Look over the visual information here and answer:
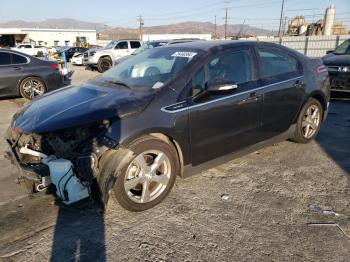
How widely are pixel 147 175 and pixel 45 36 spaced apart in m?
62.1

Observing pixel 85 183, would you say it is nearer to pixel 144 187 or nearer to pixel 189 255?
pixel 144 187

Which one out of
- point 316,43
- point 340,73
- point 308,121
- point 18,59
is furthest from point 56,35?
point 308,121

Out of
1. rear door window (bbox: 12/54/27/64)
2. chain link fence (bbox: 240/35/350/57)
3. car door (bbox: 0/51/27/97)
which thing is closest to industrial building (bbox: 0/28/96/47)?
chain link fence (bbox: 240/35/350/57)

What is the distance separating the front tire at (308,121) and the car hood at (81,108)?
2.70 metres

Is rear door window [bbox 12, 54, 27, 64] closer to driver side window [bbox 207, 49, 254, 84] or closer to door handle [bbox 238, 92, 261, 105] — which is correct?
driver side window [bbox 207, 49, 254, 84]

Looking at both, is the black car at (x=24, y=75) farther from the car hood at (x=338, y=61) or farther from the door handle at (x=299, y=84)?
the car hood at (x=338, y=61)

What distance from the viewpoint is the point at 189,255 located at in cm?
256

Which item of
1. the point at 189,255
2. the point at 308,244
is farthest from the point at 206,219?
the point at 308,244

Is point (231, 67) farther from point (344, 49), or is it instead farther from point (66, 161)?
point (344, 49)

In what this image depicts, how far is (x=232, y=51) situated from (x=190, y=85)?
87cm

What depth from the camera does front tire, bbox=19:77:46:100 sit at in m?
9.04

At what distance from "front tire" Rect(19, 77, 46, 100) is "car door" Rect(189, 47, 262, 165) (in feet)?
24.1

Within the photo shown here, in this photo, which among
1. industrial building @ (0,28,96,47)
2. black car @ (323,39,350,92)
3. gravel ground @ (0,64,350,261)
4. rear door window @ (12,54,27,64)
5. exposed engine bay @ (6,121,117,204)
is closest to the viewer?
gravel ground @ (0,64,350,261)

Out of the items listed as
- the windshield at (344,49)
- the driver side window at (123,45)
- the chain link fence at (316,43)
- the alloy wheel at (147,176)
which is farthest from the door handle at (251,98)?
the chain link fence at (316,43)
